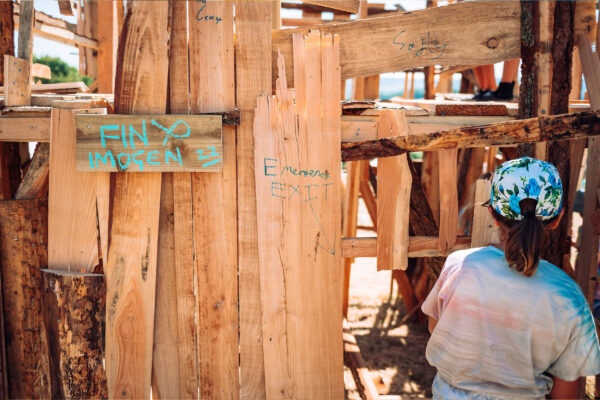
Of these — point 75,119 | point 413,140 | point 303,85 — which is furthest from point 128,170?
point 413,140

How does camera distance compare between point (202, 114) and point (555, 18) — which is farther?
point (555, 18)

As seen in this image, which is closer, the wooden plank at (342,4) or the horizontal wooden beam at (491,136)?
the horizontal wooden beam at (491,136)

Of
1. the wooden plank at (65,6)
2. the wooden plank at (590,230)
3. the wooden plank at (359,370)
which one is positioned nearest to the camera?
the wooden plank at (590,230)

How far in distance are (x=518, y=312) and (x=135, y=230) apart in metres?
1.85

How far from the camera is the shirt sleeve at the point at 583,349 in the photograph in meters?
1.54

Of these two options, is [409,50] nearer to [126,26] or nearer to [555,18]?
[555,18]

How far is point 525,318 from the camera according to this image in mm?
1565

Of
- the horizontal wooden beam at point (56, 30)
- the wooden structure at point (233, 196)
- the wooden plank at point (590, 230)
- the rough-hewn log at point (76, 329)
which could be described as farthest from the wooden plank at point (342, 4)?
the horizontal wooden beam at point (56, 30)

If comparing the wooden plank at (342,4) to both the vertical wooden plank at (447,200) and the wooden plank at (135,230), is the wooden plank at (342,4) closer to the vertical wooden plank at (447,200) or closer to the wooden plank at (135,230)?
the wooden plank at (135,230)

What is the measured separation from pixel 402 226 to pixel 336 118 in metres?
0.70

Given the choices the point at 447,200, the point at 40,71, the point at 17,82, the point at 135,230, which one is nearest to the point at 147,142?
the point at 135,230

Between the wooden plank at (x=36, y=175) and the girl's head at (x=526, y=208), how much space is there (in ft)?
7.44

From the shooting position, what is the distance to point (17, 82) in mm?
2336

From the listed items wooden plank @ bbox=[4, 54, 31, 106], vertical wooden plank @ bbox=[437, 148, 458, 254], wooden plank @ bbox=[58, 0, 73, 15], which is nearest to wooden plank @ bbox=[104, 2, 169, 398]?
wooden plank @ bbox=[4, 54, 31, 106]
